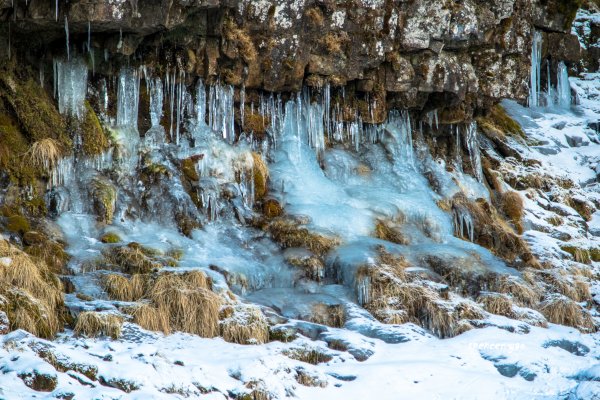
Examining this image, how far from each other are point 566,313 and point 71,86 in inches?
393

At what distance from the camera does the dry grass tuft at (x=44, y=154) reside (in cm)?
1545

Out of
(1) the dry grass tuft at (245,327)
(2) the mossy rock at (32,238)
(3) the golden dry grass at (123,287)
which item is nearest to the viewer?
(1) the dry grass tuft at (245,327)

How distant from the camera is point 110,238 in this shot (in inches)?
594

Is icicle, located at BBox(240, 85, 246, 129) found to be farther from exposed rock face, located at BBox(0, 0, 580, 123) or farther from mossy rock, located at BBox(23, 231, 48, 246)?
mossy rock, located at BBox(23, 231, 48, 246)

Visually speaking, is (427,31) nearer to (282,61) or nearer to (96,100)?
(282,61)

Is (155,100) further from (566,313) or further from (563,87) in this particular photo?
(563,87)

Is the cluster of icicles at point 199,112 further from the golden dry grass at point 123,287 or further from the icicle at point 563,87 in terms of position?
the icicle at point 563,87

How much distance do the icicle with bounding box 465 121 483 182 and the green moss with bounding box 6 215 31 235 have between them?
36.5 feet

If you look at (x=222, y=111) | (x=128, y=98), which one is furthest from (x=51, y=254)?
(x=222, y=111)

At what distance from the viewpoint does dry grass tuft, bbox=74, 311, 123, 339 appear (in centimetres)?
1208

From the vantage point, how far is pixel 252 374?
11688 millimetres

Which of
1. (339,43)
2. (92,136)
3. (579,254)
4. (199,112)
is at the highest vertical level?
(339,43)

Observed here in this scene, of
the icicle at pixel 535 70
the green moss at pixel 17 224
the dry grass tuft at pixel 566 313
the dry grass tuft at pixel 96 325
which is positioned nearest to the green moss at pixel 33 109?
the green moss at pixel 17 224

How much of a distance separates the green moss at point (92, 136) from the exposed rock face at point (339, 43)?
1.02 metres
